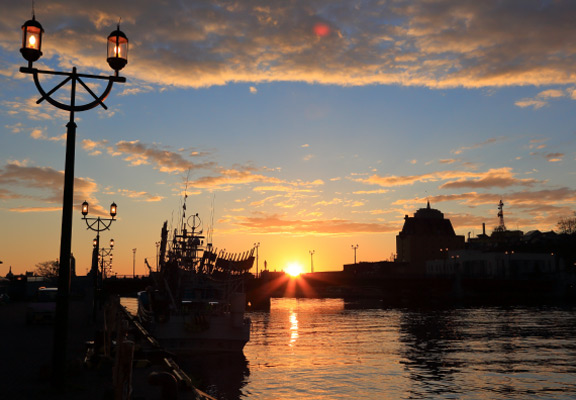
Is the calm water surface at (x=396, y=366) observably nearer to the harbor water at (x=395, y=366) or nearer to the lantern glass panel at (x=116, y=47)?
the harbor water at (x=395, y=366)

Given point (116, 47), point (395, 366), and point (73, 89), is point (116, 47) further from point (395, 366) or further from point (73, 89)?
point (395, 366)

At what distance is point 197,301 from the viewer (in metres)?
42.2

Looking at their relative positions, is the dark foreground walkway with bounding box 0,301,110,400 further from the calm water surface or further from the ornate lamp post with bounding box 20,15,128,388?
the calm water surface

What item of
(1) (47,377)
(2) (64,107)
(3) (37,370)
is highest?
(2) (64,107)

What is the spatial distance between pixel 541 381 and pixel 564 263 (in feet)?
563

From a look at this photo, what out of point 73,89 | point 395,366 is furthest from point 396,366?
point 73,89

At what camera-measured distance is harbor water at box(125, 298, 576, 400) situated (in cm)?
2862

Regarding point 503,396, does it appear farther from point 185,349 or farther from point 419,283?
point 419,283

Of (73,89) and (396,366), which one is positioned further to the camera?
(396,366)

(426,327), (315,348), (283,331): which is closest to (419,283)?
(426,327)

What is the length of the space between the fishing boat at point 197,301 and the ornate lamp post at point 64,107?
80.6ft

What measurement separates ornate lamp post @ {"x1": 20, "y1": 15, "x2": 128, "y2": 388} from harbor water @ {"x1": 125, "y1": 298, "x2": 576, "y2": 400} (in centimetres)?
1147

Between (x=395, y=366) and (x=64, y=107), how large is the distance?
2953cm

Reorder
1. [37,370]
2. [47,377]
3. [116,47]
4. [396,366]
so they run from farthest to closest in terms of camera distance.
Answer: [396,366]
[37,370]
[47,377]
[116,47]
